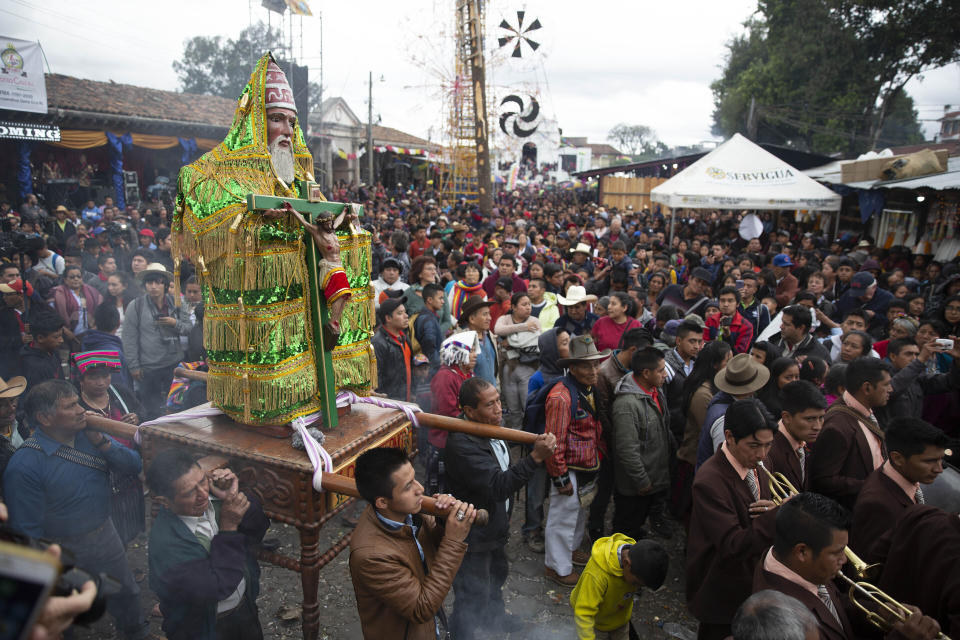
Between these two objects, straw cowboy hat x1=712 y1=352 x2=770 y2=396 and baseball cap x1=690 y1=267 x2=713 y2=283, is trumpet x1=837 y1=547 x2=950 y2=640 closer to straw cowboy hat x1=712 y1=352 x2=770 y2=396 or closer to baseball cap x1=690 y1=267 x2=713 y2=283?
straw cowboy hat x1=712 y1=352 x2=770 y2=396

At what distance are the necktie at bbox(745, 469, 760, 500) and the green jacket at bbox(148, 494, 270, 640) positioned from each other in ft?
8.54

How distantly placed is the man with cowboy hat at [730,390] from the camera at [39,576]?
11.4ft

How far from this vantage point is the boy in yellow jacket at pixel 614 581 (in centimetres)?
280

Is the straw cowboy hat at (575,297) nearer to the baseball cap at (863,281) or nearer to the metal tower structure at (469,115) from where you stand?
the baseball cap at (863,281)

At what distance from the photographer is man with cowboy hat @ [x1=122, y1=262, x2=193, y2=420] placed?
5.30m

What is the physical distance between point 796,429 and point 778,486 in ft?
1.35

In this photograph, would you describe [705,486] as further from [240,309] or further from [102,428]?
[102,428]

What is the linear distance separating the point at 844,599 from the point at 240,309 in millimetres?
3404

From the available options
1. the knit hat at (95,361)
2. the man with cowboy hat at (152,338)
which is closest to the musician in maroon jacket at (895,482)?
the knit hat at (95,361)

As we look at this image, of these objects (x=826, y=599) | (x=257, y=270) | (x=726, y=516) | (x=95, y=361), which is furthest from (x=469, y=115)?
(x=826, y=599)

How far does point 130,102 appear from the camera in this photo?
19.4 meters

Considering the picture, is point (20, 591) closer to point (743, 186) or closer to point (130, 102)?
point (743, 186)

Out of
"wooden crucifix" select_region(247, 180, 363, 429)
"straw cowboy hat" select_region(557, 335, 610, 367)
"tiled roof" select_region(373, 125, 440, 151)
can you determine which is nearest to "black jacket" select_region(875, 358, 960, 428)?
"straw cowboy hat" select_region(557, 335, 610, 367)

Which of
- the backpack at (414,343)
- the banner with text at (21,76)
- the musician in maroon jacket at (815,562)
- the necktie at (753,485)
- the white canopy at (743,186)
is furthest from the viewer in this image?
the banner with text at (21,76)
